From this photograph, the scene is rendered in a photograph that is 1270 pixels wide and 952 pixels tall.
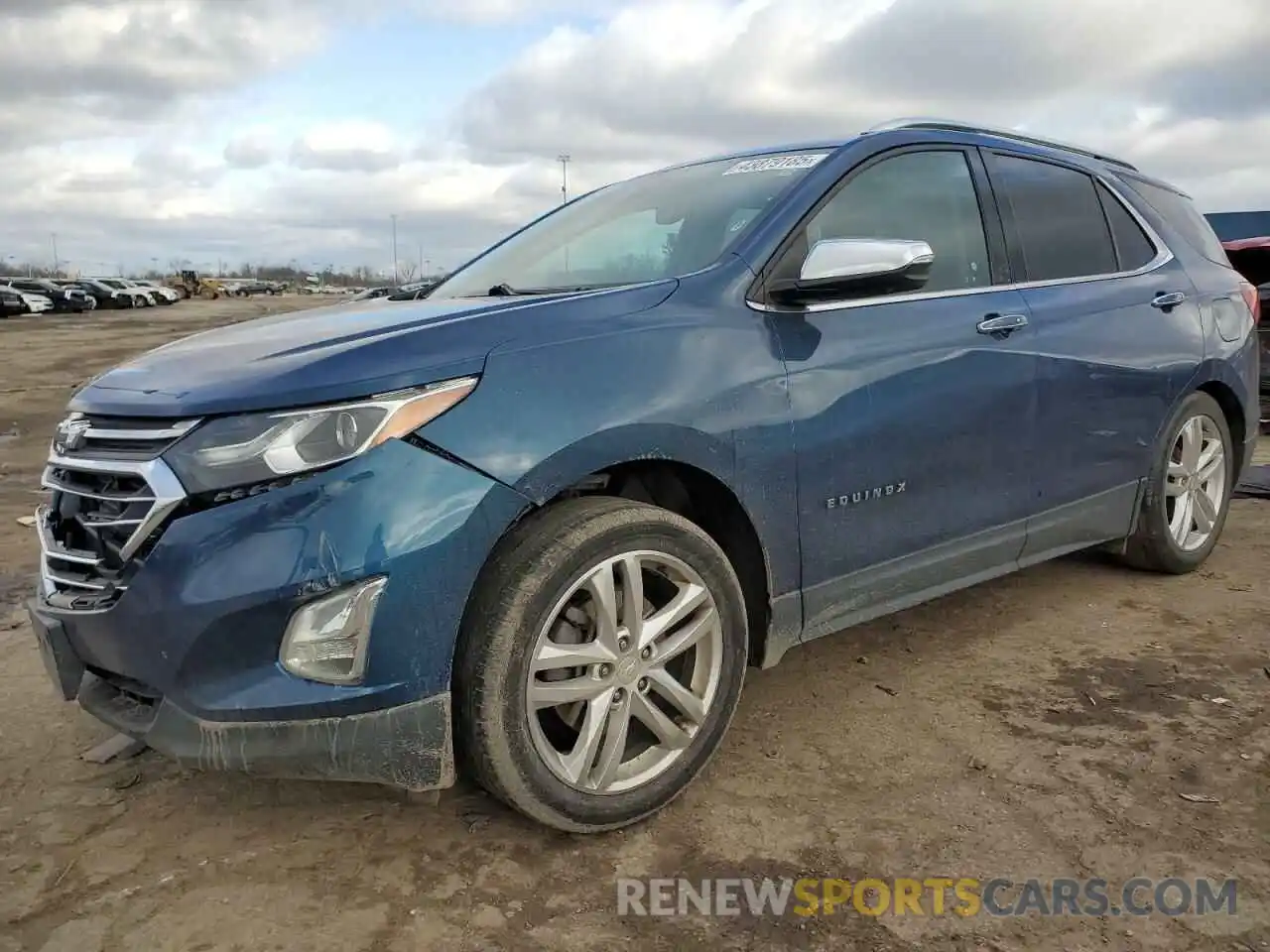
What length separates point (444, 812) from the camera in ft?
8.30

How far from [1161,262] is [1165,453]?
80 centimetres

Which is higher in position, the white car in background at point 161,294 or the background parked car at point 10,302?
the white car in background at point 161,294

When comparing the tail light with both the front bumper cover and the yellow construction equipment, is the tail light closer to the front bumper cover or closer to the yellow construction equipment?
the front bumper cover

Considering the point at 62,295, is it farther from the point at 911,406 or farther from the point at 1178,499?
the point at 911,406

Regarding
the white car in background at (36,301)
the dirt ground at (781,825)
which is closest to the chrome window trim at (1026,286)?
the dirt ground at (781,825)

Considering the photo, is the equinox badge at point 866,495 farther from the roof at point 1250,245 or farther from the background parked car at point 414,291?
the roof at point 1250,245

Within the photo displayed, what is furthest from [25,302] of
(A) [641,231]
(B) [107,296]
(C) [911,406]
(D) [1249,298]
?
(C) [911,406]

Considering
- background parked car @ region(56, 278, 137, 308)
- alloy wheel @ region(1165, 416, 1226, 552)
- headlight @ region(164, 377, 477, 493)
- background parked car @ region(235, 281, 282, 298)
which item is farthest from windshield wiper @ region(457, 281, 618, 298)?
background parked car @ region(235, 281, 282, 298)

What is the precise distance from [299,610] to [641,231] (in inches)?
70.5

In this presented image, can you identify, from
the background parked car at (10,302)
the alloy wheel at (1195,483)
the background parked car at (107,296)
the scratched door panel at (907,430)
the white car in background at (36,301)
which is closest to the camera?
the scratched door panel at (907,430)

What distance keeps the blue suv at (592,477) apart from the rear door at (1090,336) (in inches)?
0.8

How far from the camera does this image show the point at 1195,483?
4.32m

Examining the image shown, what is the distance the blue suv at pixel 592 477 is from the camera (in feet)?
6.73

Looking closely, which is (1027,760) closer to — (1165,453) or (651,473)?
(651,473)
